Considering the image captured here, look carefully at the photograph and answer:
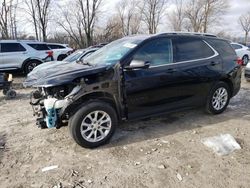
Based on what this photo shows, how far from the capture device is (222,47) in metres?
5.12

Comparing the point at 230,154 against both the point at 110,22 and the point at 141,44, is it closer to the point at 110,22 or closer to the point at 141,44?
the point at 141,44

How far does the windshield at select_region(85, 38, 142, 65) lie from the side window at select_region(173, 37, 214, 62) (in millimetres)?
797

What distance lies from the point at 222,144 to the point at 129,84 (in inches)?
71.0

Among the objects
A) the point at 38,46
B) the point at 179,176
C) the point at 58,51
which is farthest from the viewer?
the point at 58,51

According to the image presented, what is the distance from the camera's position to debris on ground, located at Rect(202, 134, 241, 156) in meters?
3.64

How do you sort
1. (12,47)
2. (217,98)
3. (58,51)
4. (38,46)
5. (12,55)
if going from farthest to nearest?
(58,51) → (38,46) → (12,47) → (12,55) → (217,98)

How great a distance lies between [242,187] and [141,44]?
2538 millimetres

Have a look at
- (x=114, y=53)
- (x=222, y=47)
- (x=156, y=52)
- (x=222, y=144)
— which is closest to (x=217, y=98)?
(x=222, y=47)

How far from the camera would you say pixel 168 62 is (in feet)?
13.8

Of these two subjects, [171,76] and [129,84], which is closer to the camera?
[129,84]

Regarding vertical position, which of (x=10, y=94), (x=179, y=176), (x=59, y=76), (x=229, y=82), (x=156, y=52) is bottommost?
(x=179, y=176)

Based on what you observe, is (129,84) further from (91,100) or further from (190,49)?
Answer: (190,49)

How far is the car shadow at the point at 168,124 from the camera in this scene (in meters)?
4.10

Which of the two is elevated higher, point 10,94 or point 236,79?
point 236,79
